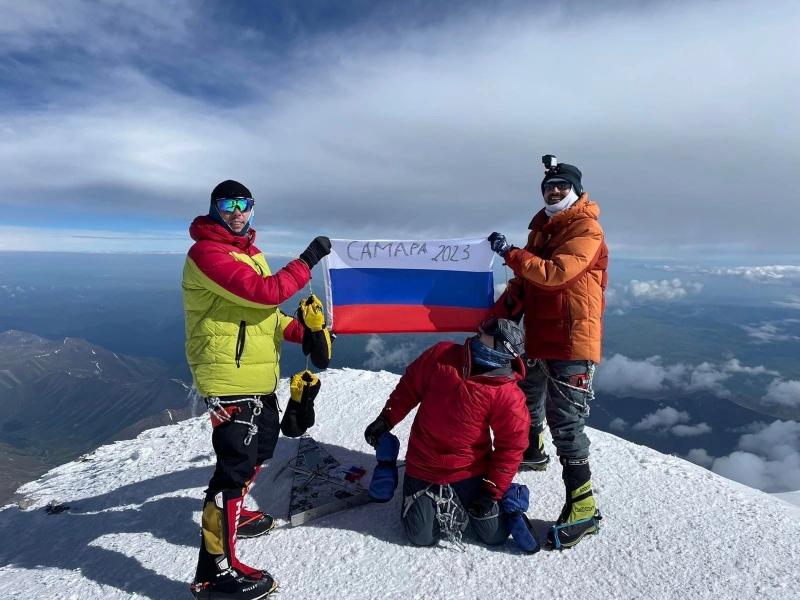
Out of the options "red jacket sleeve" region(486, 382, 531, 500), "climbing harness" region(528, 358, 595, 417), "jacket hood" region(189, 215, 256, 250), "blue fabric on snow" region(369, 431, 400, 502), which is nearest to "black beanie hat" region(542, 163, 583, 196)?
"climbing harness" region(528, 358, 595, 417)

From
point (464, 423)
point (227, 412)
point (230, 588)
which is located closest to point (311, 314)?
point (227, 412)

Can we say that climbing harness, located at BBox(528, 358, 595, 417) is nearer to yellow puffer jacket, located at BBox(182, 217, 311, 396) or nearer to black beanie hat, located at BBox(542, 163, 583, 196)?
black beanie hat, located at BBox(542, 163, 583, 196)

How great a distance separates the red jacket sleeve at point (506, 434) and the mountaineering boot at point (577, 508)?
766mm

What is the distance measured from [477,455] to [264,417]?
2.43 meters

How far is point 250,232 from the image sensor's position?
14.3ft

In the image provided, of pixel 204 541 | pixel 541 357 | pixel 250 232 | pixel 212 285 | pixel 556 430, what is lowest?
pixel 204 541

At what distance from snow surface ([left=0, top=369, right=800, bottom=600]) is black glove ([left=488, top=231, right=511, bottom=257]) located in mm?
3404

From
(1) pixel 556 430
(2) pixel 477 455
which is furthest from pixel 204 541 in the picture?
(1) pixel 556 430

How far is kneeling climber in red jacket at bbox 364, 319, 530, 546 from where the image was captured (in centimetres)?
433

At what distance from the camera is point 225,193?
156 inches

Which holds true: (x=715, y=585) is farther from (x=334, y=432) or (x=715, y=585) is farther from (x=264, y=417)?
(x=334, y=432)

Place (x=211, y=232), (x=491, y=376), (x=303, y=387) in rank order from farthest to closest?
(x=303, y=387) → (x=491, y=376) → (x=211, y=232)

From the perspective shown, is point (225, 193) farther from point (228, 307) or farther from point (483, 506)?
point (483, 506)

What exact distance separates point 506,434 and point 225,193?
382 cm
